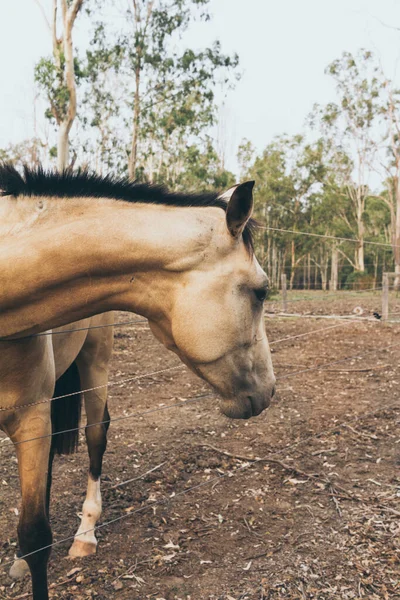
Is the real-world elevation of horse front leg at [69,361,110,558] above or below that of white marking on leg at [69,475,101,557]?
above

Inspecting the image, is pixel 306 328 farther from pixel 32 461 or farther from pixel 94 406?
pixel 32 461

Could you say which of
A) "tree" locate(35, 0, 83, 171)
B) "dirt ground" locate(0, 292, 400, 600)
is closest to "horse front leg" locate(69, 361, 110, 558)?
"dirt ground" locate(0, 292, 400, 600)

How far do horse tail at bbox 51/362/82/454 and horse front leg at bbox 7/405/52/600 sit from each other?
92 cm

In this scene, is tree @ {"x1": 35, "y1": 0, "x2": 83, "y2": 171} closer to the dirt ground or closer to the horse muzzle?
the dirt ground

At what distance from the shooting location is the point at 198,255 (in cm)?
160

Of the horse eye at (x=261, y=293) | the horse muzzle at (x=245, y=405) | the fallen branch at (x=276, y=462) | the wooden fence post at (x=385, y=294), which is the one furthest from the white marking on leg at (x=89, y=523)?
the wooden fence post at (x=385, y=294)

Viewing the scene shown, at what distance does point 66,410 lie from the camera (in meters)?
2.99

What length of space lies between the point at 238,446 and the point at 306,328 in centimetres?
719

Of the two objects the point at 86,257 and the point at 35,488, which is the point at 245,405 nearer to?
the point at 86,257

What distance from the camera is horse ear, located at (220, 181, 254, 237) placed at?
1515 mm

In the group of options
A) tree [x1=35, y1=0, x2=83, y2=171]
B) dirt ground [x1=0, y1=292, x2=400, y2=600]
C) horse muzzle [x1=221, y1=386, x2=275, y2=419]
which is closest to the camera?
horse muzzle [x1=221, y1=386, x2=275, y2=419]

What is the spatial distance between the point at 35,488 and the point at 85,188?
1195mm

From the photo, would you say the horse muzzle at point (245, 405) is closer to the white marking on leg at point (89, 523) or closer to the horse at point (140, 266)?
the horse at point (140, 266)

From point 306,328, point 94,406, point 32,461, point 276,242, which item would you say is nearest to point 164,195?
point 32,461
